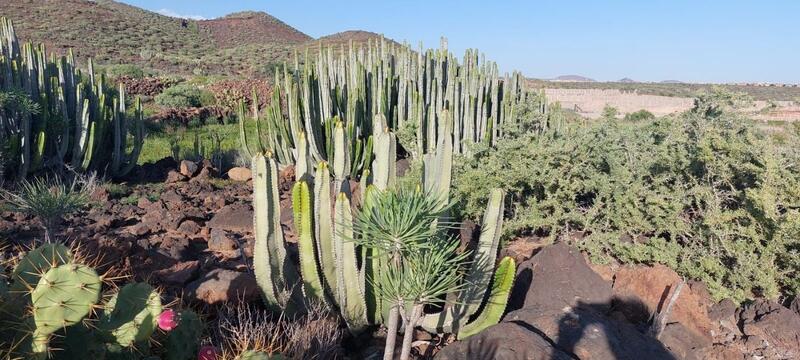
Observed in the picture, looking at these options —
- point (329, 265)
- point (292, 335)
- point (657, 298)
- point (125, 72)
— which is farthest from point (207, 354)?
point (125, 72)

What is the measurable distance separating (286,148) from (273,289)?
6020 millimetres

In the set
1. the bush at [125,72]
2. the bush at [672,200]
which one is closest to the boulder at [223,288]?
the bush at [672,200]

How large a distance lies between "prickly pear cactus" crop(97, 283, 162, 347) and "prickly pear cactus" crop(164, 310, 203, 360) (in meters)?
0.23

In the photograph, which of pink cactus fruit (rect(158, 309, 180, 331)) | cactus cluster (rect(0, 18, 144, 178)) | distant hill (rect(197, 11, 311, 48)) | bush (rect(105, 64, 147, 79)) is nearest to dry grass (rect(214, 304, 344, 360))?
pink cactus fruit (rect(158, 309, 180, 331))

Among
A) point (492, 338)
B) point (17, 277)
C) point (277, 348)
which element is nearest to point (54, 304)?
point (17, 277)

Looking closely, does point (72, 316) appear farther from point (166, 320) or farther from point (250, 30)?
point (250, 30)

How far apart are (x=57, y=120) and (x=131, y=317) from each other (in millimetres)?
7020

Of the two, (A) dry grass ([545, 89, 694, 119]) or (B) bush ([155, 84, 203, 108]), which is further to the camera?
(A) dry grass ([545, 89, 694, 119])

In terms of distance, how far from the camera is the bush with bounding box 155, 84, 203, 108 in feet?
61.8

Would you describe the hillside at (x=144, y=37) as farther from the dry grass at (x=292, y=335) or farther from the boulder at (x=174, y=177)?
the dry grass at (x=292, y=335)

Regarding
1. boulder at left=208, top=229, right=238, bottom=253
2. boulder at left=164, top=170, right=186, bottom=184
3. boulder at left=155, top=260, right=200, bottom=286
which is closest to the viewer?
boulder at left=155, top=260, right=200, bottom=286

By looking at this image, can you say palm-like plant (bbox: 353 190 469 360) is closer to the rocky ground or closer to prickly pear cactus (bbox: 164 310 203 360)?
the rocky ground

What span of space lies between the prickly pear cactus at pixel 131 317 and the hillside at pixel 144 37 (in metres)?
30.2

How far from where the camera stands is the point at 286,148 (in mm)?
9461
